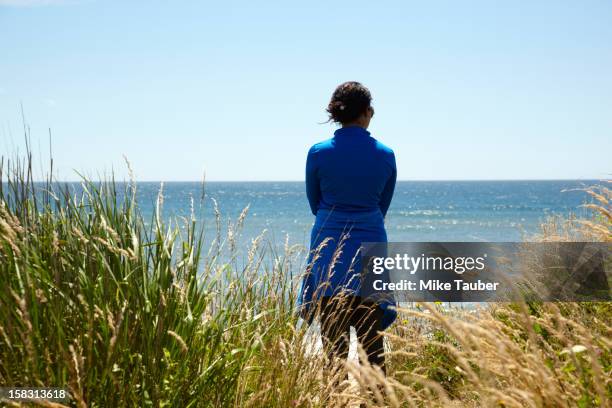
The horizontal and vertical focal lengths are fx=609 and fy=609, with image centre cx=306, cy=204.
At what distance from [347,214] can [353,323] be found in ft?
2.20

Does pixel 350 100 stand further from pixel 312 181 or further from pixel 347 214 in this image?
pixel 347 214

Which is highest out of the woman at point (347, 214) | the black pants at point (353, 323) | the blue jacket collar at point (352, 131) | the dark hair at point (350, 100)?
the dark hair at point (350, 100)

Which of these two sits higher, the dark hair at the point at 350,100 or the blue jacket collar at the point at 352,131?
the dark hair at the point at 350,100

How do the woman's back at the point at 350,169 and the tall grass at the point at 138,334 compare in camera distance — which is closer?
the tall grass at the point at 138,334

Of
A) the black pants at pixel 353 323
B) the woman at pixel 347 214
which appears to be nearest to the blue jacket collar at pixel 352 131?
the woman at pixel 347 214

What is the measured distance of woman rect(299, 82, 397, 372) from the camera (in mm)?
3551

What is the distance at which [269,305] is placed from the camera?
390 centimetres

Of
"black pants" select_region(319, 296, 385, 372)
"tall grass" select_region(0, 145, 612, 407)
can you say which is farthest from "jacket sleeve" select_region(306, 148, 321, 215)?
"tall grass" select_region(0, 145, 612, 407)

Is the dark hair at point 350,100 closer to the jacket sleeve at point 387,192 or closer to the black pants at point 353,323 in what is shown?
the jacket sleeve at point 387,192

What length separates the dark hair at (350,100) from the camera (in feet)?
Answer: 11.9

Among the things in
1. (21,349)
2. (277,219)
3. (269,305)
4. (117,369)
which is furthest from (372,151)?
(277,219)

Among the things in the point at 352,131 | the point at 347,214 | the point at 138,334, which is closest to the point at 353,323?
the point at 347,214

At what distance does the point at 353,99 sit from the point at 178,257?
4.54 feet

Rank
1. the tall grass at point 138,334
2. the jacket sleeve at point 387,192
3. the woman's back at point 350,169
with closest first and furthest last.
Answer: the tall grass at point 138,334, the woman's back at point 350,169, the jacket sleeve at point 387,192
